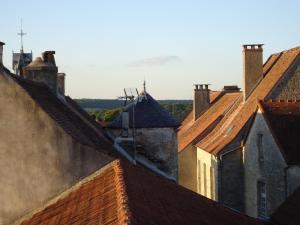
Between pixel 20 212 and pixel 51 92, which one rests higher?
pixel 51 92

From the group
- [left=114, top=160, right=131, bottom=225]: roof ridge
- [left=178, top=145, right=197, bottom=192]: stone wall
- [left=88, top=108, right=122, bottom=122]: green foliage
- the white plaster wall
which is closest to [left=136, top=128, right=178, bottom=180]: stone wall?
the white plaster wall

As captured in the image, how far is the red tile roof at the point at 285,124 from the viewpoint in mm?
23547

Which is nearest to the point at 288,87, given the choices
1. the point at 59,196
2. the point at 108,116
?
the point at 59,196

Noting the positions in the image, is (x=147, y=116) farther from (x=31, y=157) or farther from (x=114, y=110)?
(x=114, y=110)

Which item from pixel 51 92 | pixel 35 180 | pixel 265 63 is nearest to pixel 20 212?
pixel 35 180

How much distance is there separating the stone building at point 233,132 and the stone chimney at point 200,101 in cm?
381

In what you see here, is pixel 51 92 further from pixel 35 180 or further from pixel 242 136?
pixel 242 136

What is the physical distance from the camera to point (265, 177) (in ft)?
84.3

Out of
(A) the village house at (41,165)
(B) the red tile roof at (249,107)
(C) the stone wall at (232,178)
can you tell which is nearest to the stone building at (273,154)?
(C) the stone wall at (232,178)

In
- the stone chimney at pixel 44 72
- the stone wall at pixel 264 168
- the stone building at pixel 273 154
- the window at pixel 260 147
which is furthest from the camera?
the window at pixel 260 147

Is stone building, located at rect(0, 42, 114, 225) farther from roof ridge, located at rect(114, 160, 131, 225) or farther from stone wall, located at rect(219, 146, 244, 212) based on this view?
stone wall, located at rect(219, 146, 244, 212)

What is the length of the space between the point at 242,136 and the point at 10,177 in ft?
62.2

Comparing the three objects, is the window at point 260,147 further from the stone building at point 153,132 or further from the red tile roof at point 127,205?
the red tile roof at point 127,205

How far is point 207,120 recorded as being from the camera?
145 ft
